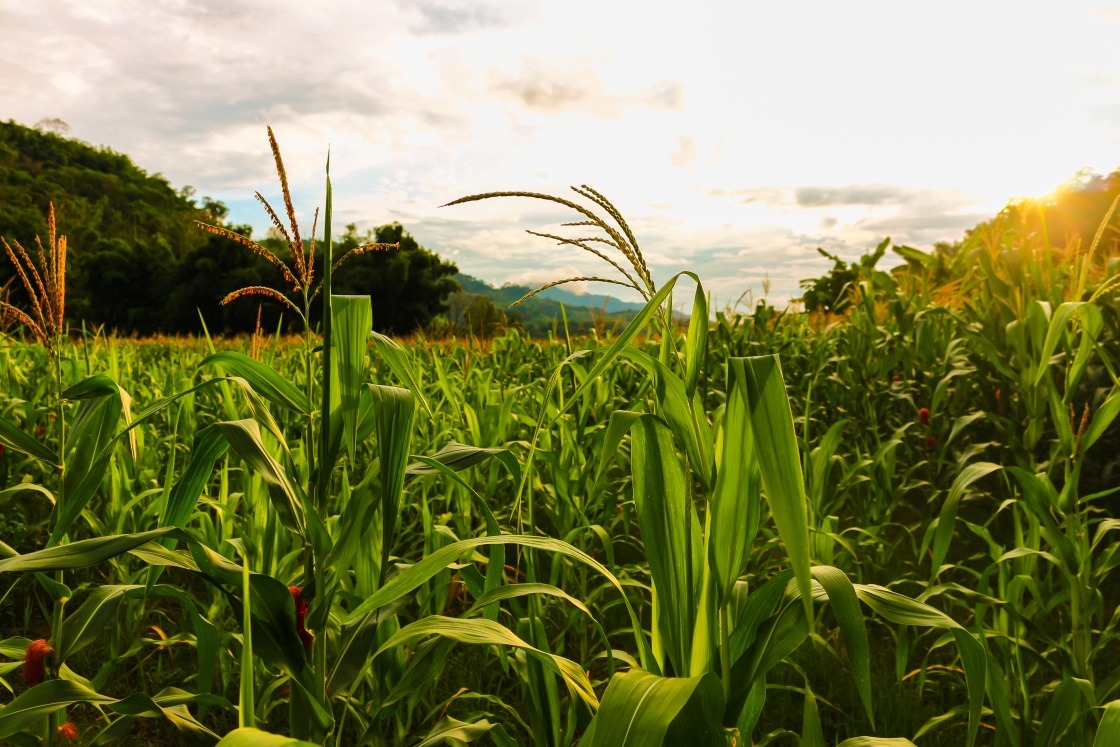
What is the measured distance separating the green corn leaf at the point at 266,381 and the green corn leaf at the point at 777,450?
64 centimetres

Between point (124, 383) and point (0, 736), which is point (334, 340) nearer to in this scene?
point (0, 736)

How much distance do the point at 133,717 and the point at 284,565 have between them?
0.55 metres

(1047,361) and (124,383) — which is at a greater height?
(1047,361)

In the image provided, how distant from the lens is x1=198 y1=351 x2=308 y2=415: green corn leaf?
2.95 feet

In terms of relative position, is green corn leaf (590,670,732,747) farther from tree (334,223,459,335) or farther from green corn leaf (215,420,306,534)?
tree (334,223,459,335)

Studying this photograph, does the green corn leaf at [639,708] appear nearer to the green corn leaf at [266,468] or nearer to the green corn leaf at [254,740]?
the green corn leaf at [254,740]

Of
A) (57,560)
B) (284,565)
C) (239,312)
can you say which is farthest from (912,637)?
(239,312)

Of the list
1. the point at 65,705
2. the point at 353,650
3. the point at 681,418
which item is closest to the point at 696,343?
the point at 681,418

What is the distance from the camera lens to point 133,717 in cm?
81

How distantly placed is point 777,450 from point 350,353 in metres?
0.56

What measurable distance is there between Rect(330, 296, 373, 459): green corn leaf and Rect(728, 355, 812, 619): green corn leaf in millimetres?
491

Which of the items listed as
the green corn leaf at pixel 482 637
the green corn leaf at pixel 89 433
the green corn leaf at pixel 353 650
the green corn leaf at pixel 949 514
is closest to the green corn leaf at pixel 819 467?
the green corn leaf at pixel 949 514

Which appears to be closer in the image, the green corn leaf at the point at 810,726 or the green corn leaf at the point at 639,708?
the green corn leaf at the point at 639,708

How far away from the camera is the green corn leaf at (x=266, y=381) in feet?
2.95
